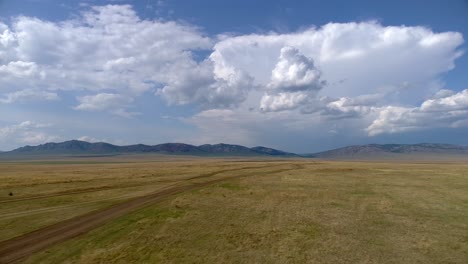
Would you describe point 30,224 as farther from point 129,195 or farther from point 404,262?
point 404,262

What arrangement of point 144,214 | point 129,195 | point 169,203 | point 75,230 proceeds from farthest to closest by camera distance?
1. point 129,195
2. point 169,203
3. point 144,214
4. point 75,230

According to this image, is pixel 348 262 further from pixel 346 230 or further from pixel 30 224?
pixel 30 224

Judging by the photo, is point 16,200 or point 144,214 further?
point 16,200

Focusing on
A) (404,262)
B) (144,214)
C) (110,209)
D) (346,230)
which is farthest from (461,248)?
(110,209)

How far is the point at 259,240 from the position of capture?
74.0 feet

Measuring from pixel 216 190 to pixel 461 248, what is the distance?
3207 centimetres

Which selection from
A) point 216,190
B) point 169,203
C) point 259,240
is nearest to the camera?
point 259,240

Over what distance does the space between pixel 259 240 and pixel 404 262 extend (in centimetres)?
900

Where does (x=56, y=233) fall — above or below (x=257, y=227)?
above

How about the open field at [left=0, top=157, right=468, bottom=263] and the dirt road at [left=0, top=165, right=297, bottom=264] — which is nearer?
the open field at [left=0, top=157, right=468, bottom=263]

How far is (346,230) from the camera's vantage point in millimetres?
25094

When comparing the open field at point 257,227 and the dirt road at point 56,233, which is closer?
the open field at point 257,227

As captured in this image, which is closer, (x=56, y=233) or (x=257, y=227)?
(x=56, y=233)

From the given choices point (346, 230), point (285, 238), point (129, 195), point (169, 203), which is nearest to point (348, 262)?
point (285, 238)
